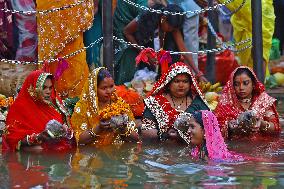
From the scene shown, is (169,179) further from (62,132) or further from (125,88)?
(125,88)

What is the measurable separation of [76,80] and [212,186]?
407 cm

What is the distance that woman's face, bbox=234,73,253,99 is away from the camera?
29.5 feet

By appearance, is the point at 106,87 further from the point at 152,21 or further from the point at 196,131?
the point at 152,21

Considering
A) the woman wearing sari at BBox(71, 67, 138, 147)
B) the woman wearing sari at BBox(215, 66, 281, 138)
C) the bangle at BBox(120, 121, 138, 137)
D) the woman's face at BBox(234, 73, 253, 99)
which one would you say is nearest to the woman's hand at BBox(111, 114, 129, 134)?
the woman wearing sari at BBox(71, 67, 138, 147)

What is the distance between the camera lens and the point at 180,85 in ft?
29.1

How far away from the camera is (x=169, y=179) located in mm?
6918

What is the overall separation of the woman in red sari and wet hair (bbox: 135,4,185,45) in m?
2.88

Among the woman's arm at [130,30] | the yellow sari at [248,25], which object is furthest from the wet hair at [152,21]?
the yellow sari at [248,25]

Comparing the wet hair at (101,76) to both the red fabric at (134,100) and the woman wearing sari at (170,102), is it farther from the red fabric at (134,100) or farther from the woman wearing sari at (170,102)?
the red fabric at (134,100)

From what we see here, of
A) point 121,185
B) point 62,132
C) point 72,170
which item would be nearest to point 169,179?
point 121,185

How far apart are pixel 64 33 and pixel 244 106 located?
7.94ft

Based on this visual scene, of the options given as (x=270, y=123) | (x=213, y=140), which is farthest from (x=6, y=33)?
(x=213, y=140)

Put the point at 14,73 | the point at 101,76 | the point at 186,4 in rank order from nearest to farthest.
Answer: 1. the point at 101,76
2. the point at 14,73
3. the point at 186,4

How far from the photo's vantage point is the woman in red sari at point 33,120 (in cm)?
832
